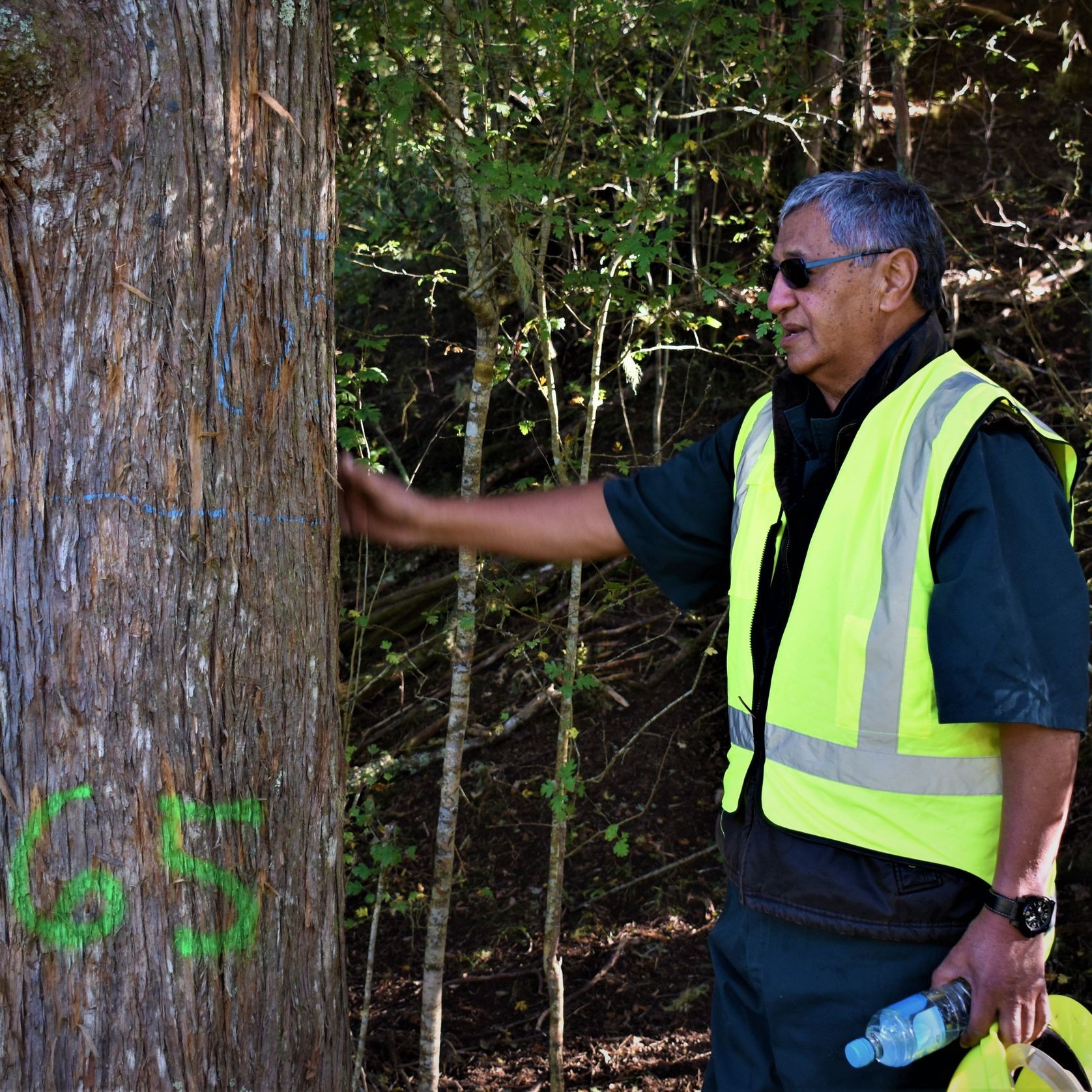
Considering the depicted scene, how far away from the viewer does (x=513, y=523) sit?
2637mm

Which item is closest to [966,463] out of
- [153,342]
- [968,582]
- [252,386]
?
[968,582]

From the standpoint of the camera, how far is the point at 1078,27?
8.12 meters

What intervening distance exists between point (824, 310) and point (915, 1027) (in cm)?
138

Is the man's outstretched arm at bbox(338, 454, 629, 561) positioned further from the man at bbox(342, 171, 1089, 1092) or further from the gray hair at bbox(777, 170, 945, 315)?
the gray hair at bbox(777, 170, 945, 315)

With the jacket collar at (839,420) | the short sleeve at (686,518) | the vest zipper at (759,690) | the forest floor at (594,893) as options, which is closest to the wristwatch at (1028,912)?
the vest zipper at (759,690)

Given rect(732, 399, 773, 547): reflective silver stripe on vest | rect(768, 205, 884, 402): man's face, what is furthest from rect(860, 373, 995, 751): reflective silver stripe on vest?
rect(732, 399, 773, 547): reflective silver stripe on vest

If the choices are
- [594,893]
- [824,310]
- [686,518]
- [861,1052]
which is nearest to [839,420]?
[824,310]

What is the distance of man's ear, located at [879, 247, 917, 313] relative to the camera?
2.20 m

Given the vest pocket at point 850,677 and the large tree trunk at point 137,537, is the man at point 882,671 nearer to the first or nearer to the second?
the vest pocket at point 850,677

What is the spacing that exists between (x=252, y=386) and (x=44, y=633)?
22.4 inches

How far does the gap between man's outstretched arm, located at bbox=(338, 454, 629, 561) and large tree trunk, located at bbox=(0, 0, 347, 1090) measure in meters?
0.58

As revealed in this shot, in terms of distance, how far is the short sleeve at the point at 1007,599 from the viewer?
180 centimetres

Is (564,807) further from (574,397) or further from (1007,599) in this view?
(1007,599)

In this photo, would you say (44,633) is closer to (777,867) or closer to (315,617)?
(315,617)
